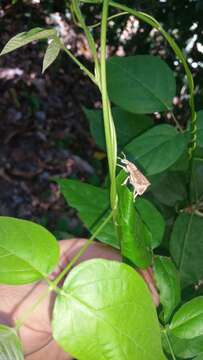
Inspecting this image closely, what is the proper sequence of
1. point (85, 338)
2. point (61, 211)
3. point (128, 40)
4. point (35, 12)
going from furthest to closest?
point (61, 211) < point (128, 40) < point (35, 12) < point (85, 338)

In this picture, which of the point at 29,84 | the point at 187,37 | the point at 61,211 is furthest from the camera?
the point at 29,84

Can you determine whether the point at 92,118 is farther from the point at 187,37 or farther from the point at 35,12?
the point at 35,12

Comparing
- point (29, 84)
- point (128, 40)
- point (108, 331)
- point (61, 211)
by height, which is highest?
point (108, 331)

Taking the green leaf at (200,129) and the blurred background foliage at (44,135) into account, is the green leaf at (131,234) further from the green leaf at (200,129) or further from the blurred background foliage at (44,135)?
the blurred background foliage at (44,135)

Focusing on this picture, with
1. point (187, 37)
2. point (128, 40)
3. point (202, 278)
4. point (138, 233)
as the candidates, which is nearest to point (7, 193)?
point (128, 40)

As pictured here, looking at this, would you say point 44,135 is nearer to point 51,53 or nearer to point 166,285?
point 166,285

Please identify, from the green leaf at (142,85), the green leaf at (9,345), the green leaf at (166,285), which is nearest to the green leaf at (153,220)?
the green leaf at (166,285)

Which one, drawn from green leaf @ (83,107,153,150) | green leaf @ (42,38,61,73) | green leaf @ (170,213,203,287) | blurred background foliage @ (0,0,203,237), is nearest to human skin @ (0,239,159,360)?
green leaf @ (170,213,203,287)

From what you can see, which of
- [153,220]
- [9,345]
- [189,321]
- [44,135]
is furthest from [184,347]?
[44,135]
